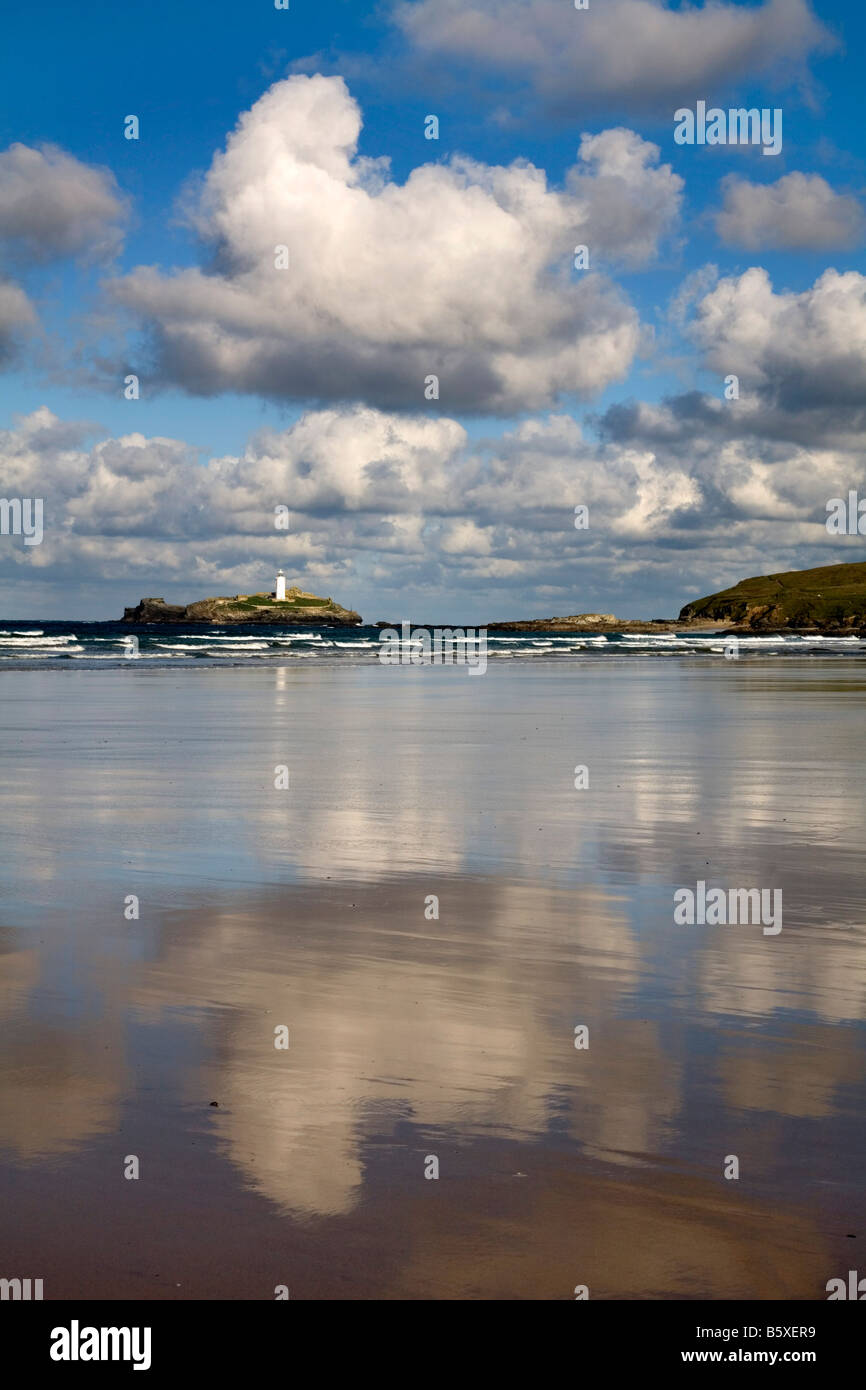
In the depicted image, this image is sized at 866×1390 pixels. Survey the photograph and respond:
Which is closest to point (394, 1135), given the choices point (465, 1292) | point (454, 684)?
point (465, 1292)

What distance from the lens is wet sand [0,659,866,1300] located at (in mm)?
4809

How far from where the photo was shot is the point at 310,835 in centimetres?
1430

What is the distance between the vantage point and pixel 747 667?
70250 mm

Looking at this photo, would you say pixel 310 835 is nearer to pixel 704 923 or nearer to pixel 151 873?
pixel 151 873

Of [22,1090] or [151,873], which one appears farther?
[151,873]

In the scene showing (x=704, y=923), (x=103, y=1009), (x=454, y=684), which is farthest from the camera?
(x=454, y=684)

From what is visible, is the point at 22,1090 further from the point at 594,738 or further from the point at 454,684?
the point at 454,684

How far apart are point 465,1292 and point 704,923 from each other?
596cm

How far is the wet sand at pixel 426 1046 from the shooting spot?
4809mm

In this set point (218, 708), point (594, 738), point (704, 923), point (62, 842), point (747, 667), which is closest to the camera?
point (704, 923)

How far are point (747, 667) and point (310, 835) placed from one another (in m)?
59.2

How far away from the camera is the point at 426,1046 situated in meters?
7.03
